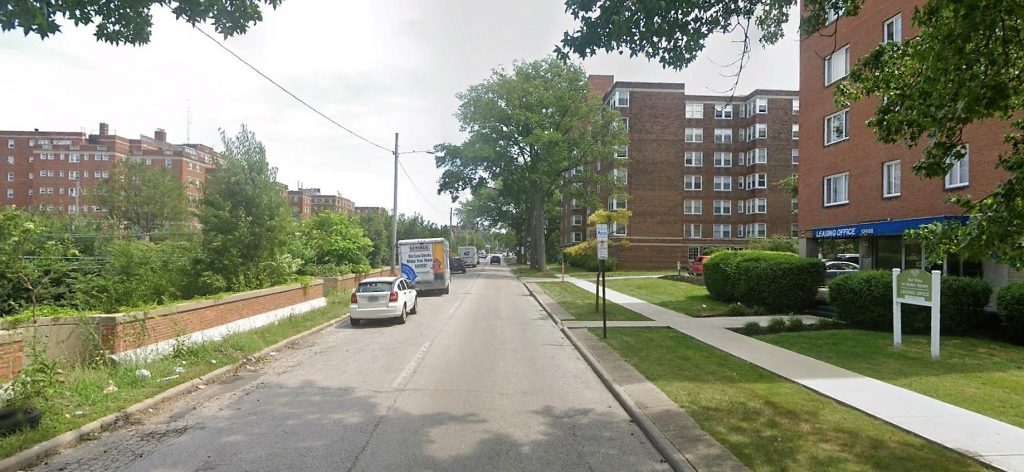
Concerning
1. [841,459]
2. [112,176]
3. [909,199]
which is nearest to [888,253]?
[909,199]

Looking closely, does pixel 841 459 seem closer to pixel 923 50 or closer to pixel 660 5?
pixel 923 50

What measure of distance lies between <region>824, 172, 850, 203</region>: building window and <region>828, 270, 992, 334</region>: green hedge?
9984mm

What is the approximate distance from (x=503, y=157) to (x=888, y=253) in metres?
33.4

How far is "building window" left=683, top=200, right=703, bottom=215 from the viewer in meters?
61.4

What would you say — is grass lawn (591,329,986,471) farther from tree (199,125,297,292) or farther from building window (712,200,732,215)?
building window (712,200,732,215)

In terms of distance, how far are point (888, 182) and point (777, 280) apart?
670 cm

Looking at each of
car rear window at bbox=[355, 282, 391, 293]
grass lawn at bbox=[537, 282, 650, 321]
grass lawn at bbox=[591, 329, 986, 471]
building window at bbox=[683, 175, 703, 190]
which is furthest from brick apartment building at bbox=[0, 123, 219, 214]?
grass lawn at bbox=[591, 329, 986, 471]

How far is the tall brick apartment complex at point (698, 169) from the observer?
187ft

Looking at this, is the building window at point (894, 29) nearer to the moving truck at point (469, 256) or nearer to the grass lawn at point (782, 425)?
the grass lawn at point (782, 425)

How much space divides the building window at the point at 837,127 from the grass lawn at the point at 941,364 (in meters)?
12.5

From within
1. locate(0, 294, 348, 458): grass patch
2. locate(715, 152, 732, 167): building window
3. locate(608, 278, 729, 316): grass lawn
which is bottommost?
locate(608, 278, 729, 316): grass lawn

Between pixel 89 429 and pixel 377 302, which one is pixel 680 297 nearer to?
pixel 377 302

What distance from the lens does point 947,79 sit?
4.74 metres

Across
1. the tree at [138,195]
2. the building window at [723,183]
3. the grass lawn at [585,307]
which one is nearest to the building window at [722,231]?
the building window at [723,183]
